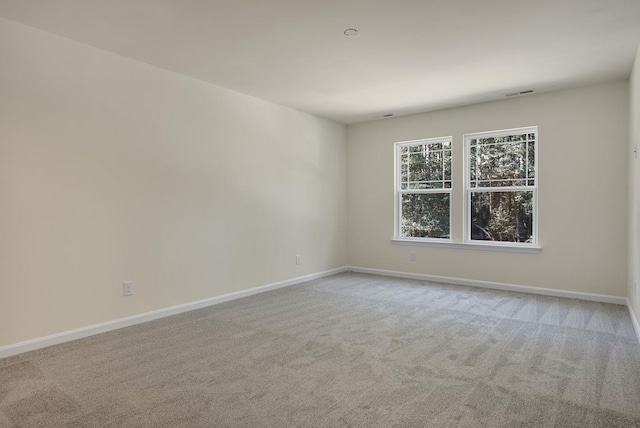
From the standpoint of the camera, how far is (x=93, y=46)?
341cm

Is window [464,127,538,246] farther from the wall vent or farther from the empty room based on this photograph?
the wall vent

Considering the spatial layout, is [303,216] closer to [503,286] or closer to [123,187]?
[123,187]

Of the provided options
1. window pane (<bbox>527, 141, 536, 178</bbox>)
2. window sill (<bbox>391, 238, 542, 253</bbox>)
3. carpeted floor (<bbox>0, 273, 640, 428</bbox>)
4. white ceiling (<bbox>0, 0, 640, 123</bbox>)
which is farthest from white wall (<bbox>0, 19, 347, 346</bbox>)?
window pane (<bbox>527, 141, 536, 178</bbox>)

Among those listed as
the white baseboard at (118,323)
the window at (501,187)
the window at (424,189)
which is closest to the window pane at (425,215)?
the window at (424,189)

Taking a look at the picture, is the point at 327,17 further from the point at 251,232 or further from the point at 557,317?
the point at 557,317

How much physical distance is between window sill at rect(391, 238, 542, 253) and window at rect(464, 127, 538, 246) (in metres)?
0.08

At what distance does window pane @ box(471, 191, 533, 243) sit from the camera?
197 inches

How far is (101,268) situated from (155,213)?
714 mm

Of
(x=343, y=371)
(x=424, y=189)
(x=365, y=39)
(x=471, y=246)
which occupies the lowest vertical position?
(x=343, y=371)

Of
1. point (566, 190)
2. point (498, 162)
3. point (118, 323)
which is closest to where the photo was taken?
point (118, 323)

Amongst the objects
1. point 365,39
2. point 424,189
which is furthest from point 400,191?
point 365,39

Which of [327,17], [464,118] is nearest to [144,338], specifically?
[327,17]

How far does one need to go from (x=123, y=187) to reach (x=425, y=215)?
4.13 meters

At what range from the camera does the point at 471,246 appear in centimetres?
536
